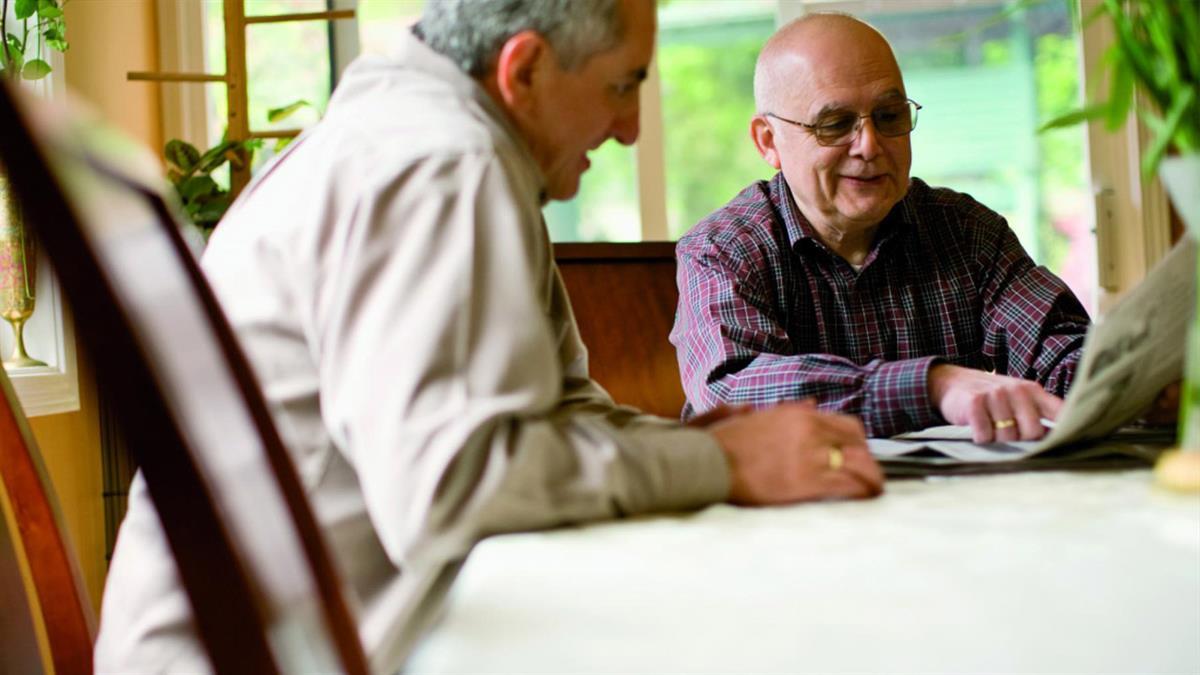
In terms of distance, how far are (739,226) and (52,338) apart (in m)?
1.66

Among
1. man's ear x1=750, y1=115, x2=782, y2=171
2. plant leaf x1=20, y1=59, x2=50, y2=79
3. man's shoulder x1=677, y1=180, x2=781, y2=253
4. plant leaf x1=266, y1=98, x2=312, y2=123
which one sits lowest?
man's shoulder x1=677, y1=180, x2=781, y2=253

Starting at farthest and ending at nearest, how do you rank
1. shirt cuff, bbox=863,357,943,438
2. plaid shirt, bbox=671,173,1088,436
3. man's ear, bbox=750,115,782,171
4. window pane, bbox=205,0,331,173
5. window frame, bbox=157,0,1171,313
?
window frame, bbox=157,0,1171,313 < window pane, bbox=205,0,331,173 < man's ear, bbox=750,115,782,171 < plaid shirt, bbox=671,173,1088,436 < shirt cuff, bbox=863,357,943,438

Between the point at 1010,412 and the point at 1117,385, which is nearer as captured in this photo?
the point at 1117,385

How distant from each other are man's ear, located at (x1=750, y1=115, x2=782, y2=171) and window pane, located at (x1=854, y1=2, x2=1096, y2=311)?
206 centimetres

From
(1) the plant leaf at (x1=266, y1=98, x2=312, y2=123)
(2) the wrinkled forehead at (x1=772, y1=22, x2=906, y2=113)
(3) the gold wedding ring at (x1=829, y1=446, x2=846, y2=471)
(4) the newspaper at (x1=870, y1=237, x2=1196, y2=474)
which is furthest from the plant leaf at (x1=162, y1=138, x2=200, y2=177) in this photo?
(3) the gold wedding ring at (x1=829, y1=446, x2=846, y2=471)

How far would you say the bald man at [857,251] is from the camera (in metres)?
1.75

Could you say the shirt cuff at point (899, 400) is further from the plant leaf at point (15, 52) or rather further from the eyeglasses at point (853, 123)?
the plant leaf at point (15, 52)

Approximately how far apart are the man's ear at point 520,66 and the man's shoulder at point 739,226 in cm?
90

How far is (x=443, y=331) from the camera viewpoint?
2.41 ft

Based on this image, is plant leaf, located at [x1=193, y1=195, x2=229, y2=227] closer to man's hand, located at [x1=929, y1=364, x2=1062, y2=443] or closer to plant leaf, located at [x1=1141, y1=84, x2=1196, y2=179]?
man's hand, located at [x1=929, y1=364, x2=1062, y2=443]

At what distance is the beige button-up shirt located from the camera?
28.8 inches

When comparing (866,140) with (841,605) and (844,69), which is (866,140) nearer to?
(844,69)

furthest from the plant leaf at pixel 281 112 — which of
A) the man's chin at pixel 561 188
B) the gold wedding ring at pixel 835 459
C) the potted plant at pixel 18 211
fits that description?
the gold wedding ring at pixel 835 459

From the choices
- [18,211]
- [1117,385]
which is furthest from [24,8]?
[1117,385]
